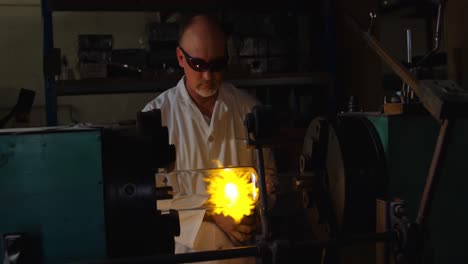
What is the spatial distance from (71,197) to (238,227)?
2.23ft

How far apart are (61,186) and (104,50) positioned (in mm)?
1598

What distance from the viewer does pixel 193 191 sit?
1529mm

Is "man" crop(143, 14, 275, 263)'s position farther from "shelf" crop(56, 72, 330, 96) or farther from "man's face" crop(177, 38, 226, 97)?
"shelf" crop(56, 72, 330, 96)

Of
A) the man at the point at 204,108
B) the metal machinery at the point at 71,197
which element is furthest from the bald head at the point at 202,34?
the metal machinery at the point at 71,197

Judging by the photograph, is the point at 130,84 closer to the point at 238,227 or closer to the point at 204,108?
the point at 204,108

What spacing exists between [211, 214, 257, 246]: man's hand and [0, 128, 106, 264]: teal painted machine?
579 millimetres

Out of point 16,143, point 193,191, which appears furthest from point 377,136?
point 193,191

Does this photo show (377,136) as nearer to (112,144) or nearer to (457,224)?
(457,224)

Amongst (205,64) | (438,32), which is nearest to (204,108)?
(205,64)

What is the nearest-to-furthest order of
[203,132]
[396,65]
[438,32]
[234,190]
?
[396,65] < [438,32] < [234,190] < [203,132]

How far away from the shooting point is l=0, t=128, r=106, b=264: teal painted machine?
2.50 feet

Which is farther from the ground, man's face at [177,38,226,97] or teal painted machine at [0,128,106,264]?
man's face at [177,38,226,97]

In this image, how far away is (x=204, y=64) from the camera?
171cm

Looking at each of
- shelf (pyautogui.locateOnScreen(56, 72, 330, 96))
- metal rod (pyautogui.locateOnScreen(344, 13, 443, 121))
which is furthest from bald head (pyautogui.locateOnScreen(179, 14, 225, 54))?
metal rod (pyautogui.locateOnScreen(344, 13, 443, 121))
